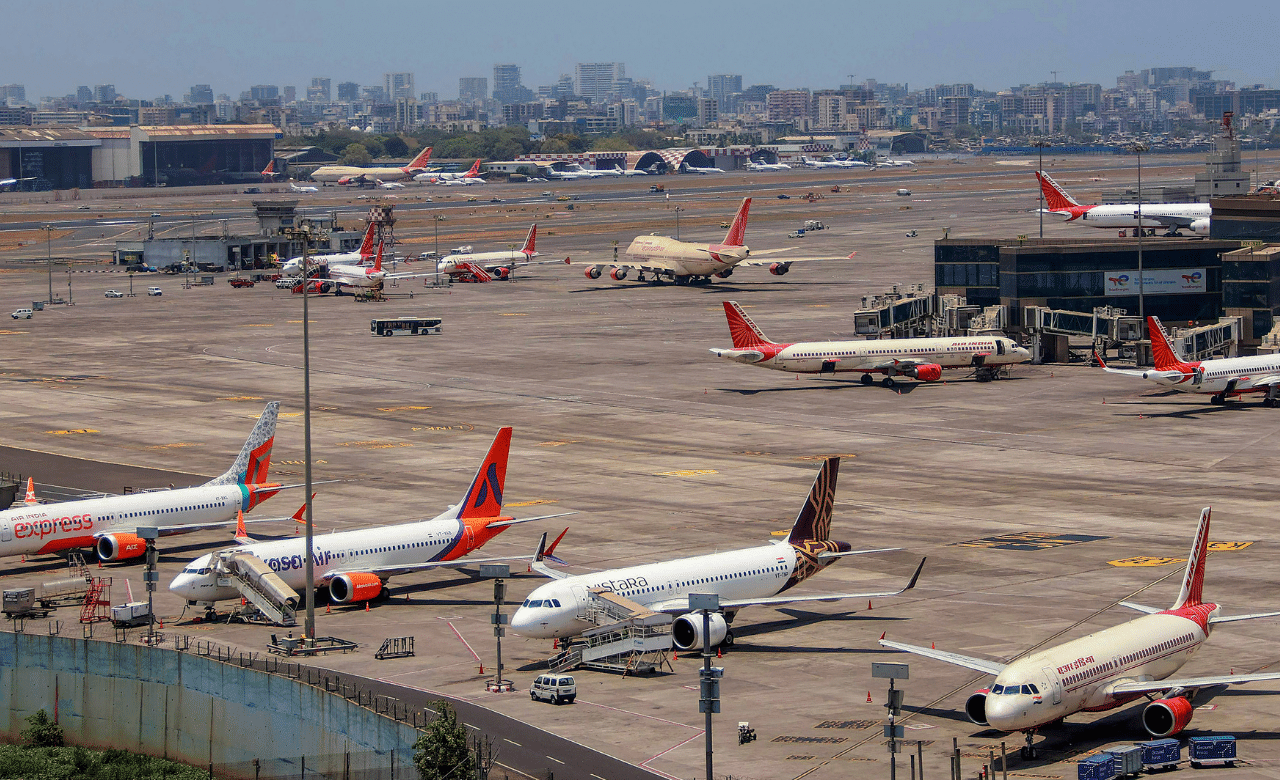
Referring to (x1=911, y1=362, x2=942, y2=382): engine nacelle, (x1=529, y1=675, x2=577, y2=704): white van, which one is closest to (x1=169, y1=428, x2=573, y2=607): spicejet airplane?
(x1=529, y1=675, x2=577, y2=704): white van

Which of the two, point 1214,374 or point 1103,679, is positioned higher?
point 1214,374

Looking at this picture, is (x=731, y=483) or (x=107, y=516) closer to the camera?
(x=107, y=516)

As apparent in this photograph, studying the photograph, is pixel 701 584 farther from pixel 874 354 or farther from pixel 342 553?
pixel 874 354

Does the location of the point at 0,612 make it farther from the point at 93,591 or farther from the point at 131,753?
the point at 131,753

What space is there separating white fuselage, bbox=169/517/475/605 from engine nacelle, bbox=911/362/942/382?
213ft

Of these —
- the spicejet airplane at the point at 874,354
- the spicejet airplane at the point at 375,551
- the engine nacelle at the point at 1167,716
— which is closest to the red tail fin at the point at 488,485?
the spicejet airplane at the point at 375,551

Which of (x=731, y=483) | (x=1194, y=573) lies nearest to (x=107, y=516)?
(x=731, y=483)

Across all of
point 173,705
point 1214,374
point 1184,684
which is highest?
point 1214,374

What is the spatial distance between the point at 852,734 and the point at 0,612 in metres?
37.8

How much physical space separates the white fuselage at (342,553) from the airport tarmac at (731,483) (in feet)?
6.45

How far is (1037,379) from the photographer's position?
132250 millimetres

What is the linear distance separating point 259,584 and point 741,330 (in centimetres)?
6746

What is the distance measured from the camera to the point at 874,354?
129 metres

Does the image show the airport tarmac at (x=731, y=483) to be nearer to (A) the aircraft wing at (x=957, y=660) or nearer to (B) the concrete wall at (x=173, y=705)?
(A) the aircraft wing at (x=957, y=660)
